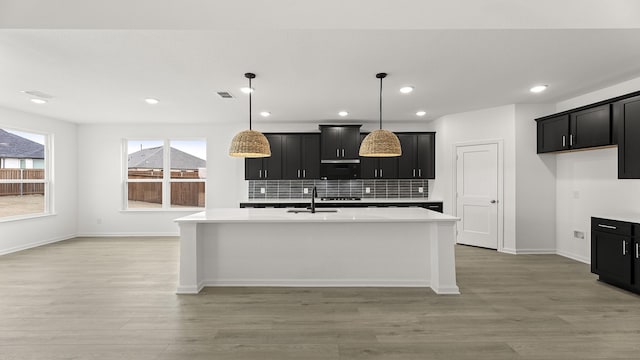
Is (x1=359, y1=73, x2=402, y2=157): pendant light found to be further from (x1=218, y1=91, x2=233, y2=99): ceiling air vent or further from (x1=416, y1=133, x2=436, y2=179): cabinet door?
(x1=416, y1=133, x2=436, y2=179): cabinet door

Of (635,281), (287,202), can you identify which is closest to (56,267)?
(287,202)

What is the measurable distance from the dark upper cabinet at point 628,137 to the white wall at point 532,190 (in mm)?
1359

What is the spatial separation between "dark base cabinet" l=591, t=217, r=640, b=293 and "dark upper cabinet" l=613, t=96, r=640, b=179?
0.59m

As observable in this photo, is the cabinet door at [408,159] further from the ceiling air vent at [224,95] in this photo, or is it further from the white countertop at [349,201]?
the ceiling air vent at [224,95]

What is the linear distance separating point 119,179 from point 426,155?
21.1 ft

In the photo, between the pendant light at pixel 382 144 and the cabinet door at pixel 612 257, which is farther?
the pendant light at pixel 382 144

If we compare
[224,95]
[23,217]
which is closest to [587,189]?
[224,95]

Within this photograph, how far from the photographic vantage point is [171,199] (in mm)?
6859

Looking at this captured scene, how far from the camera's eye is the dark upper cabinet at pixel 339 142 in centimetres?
625

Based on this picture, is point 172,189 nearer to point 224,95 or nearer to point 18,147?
point 18,147

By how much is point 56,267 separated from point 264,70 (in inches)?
156

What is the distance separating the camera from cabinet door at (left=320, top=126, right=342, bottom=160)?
6.25m

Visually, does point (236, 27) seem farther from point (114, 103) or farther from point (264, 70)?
point (114, 103)

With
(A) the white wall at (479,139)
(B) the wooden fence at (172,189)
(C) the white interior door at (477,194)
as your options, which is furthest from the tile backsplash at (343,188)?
(B) the wooden fence at (172,189)
